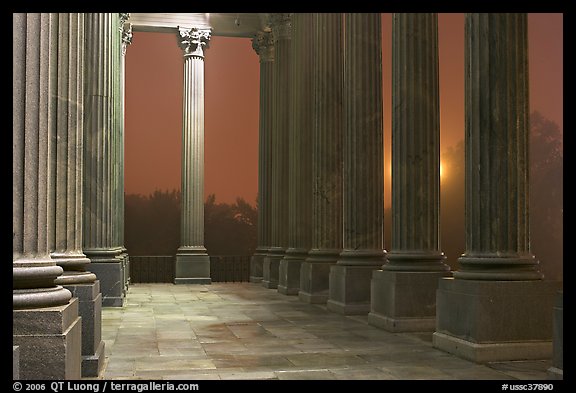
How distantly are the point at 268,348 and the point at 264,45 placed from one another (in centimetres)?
3256

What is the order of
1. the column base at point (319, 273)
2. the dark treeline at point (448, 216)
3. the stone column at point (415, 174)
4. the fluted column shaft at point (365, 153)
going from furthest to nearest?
the dark treeline at point (448, 216), the column base at point (319, 273), the fluted column shaft at point (365, 153), the stone column at point (415, 174)

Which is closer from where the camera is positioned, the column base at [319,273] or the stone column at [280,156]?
the column base at [319,273]

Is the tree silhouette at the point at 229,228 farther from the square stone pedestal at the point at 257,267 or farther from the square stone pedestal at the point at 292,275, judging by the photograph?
Result: the square stone pedestal at the point at 292,275

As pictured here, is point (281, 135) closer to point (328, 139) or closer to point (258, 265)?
point (258, 265)

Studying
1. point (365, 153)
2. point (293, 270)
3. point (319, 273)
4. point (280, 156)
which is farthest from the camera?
point (280, 156)

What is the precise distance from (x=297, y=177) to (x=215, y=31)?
59.7ft

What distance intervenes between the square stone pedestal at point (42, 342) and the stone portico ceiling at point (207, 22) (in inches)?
1495

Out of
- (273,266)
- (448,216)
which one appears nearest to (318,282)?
(273,266)

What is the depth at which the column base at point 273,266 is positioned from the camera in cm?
4019

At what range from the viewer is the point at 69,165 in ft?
45.8

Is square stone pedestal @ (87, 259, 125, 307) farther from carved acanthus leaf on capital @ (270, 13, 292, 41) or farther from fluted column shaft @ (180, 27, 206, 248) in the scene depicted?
carved acanthus leaf on capital @ (270, 13, 292, 41)

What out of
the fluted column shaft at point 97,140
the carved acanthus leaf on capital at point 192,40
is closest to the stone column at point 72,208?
the fluted column shaft at point 97,140

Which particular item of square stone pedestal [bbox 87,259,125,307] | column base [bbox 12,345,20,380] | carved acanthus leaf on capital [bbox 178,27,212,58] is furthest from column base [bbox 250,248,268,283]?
column base [bbox 12,345,20,380]

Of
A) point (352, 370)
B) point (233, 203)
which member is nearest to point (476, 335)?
point (352, 370)
